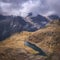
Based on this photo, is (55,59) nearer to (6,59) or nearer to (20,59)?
(20,59)

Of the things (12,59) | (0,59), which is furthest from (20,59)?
(0,59)

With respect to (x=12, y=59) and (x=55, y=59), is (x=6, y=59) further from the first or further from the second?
(x=55, y=59)

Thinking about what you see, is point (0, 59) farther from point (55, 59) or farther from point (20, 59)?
point (55, 59)

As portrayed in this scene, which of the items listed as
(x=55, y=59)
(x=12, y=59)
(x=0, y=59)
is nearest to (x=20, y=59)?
(x=12, y=59)

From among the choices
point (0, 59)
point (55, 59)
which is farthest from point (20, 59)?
point (55, 59)

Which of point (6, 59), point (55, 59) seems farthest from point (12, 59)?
point (55, 59)
